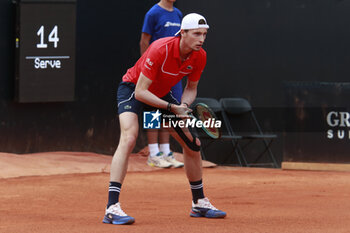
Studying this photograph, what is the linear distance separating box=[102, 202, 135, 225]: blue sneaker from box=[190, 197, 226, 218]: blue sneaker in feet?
2.04

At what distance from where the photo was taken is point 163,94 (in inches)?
206

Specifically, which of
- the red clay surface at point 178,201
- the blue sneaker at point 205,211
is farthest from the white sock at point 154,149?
the blue sneaker at point 205,211

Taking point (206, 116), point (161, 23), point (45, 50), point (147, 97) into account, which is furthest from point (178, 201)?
point (45, 50)

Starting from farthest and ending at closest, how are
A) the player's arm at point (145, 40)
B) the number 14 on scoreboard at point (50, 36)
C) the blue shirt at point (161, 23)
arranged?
the number 14 on scoreboard at point (50, 36) → the player's arm at point (145, 40) → the blue shirt at point (161, 23)

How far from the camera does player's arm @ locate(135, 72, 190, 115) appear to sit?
490 centimetres

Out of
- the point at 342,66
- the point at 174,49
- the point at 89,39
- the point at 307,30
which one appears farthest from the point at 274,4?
the point at 174,49

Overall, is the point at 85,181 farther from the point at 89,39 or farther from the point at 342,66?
the point at 342,66

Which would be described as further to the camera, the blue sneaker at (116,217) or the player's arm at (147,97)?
the player's arm at (147,97)

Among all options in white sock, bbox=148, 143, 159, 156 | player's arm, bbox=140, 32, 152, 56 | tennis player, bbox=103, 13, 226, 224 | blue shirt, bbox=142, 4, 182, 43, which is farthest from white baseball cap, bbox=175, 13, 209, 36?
white sock, bbox=148, 143, 159, 156

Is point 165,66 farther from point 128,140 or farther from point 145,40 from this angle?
point 145,40

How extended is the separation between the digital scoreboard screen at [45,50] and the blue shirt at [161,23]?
1249mm

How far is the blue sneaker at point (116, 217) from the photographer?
15.6ft

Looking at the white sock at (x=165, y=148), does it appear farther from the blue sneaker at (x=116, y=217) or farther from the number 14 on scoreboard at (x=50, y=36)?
the blue sneaker at (x=116, y=217)

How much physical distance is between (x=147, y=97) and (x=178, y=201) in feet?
5.30
